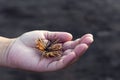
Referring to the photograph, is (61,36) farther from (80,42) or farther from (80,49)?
(80,49)

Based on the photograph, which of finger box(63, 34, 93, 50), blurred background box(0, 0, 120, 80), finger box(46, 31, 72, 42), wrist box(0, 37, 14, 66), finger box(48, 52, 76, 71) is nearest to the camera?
finger box(48, 52, 76, 71)

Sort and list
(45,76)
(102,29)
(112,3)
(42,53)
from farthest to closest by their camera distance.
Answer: (112,3) < (102,29) < (45,76) < (42,53)

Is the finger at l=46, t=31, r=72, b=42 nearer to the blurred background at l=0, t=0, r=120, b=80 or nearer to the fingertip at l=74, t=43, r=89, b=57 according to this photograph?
the fingertip at l=74, t=43, r=89, b=57

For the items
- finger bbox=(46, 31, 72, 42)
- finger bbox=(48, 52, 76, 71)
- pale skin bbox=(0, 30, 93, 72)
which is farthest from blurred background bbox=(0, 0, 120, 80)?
finger bbox=(48, 52, 76, 71)

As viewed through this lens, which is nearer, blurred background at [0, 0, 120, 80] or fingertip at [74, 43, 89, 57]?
fingertip at [74, 43, 89, 57]

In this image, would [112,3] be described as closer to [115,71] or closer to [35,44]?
[115,71]

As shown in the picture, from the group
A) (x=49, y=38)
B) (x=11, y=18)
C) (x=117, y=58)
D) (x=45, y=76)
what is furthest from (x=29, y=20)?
(x=49, y=38)
